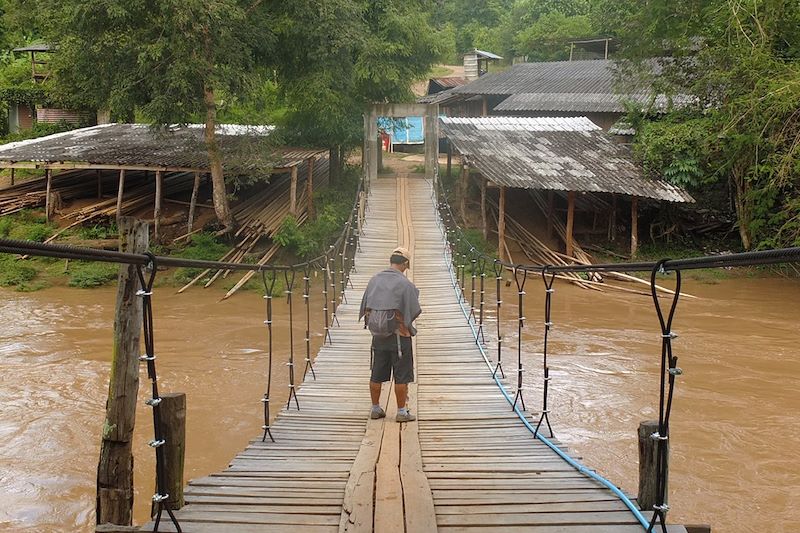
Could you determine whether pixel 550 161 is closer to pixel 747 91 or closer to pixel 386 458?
pixel 747 91

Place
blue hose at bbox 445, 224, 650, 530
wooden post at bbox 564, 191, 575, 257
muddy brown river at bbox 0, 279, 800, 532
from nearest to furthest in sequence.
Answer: blue hose at bbox 445, 224, 650, 530, muddy brown river at bbox 0, 279, 800, 532, wooden post at bbox 564, 191, 575, 257

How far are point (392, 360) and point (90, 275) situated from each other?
10312mm

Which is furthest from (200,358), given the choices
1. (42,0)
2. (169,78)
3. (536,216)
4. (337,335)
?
(536,216)

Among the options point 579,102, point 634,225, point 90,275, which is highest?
point 579,102

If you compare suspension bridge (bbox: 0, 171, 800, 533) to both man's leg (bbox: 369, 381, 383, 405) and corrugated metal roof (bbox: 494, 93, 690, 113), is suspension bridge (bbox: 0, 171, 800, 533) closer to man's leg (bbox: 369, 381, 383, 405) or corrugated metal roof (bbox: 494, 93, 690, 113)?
man's leg (bbox: 369, 381, 383, 405)

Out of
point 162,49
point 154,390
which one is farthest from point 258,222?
point 154,390

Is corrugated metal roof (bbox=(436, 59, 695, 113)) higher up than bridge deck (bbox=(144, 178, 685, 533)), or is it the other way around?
corrugated metal roof (bbox=(436, 59, 695, 113))

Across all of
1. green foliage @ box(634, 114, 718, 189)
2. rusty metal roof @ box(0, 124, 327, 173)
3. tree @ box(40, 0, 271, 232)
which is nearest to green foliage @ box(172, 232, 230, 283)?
rusty metal roof @ box(0, 124, 327, 173)

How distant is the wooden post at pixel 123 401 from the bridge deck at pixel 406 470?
0.19 metres

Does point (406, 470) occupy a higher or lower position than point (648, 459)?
lower

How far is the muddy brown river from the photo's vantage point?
629 cm

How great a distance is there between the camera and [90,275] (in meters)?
13.3

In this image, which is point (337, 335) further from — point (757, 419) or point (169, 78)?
point (169, 78)

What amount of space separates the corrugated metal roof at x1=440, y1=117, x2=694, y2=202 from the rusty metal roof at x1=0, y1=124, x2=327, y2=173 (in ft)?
11.3
